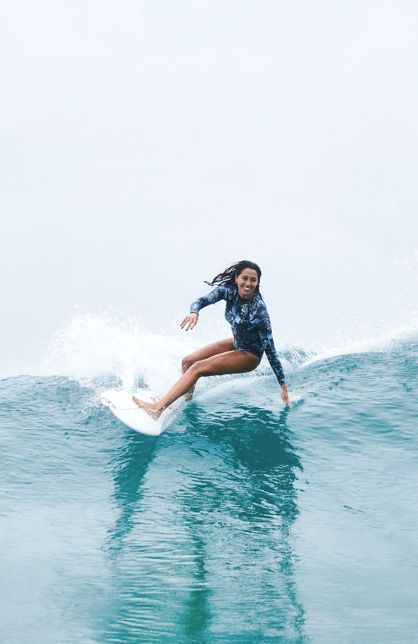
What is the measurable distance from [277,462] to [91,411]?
9.27 feet

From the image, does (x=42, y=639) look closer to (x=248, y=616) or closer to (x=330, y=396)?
(x=248, y=616)

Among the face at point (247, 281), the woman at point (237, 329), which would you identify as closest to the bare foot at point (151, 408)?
the woman at point (237, 329)

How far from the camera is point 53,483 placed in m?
6.69

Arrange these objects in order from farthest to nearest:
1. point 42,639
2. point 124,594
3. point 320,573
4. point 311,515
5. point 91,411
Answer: point 91,411 < point 311,515 < point 320,573 < point 124,594 < point 42,639

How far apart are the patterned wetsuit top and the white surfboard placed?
1.33 m

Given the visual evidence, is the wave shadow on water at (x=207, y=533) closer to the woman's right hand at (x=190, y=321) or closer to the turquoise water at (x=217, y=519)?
the turquoise water at (x=217, y=519)

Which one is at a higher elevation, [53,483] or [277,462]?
[53,483]

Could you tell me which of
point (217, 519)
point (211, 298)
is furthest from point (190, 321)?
point (217, 519)

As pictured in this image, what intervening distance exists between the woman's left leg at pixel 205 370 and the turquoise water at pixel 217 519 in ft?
1.32

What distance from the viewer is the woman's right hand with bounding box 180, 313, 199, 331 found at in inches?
281

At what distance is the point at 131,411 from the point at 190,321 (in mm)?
1400

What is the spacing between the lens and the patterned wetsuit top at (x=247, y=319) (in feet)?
24.4

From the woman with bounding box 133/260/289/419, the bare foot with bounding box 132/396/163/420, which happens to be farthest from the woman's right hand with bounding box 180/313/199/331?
the bare foot with bounding box 132/396/163/420

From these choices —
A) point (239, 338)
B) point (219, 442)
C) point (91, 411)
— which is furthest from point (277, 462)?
point (91, 411)
